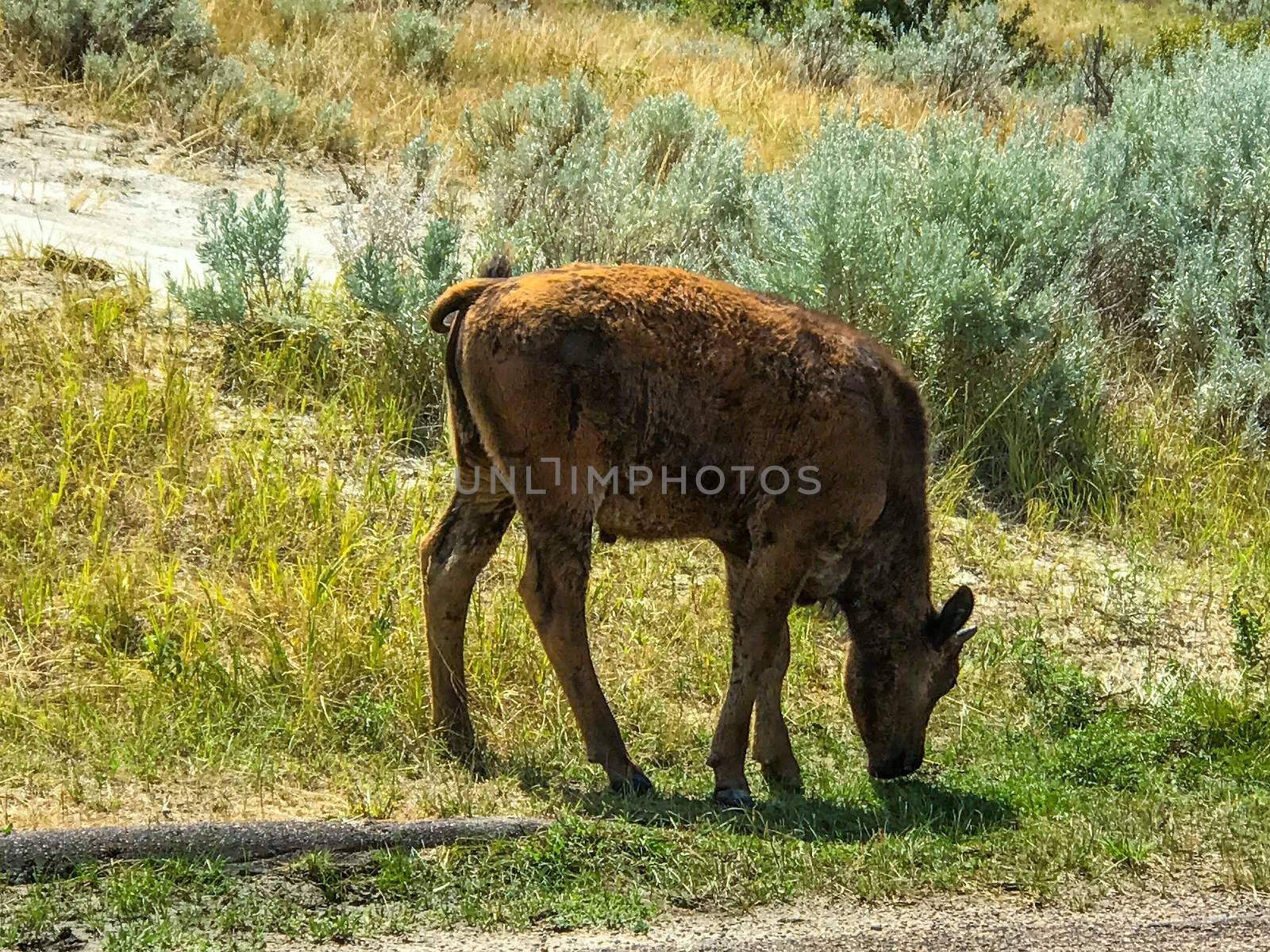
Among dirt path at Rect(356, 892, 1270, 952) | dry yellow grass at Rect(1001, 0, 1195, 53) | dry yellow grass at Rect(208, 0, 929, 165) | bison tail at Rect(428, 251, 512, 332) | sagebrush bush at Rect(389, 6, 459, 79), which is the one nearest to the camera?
dirt path at Rect(356, 892, 1270, 952)

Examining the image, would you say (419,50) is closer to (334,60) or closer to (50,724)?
(334,60)

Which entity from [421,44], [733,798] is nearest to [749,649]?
[733,798]

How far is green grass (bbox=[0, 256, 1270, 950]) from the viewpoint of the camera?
5.64 metres

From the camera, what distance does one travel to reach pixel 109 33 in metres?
13.9

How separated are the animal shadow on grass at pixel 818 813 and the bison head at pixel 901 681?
20cm

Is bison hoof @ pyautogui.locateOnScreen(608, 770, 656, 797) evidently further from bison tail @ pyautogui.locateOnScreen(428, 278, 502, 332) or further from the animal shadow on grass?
bison tail @ pyautogui.locateOnScreen(428, 278, 502, 332)

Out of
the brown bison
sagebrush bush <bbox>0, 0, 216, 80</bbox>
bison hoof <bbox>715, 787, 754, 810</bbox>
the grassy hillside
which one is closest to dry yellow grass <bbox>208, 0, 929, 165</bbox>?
the grassy hillside

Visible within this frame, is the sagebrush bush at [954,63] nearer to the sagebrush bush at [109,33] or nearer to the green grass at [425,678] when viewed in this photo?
the sagebrush bush at [109,33]

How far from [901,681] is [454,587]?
203 cm

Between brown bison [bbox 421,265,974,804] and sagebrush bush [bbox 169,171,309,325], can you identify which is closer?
brown bison [bbox 421,265,974,804]

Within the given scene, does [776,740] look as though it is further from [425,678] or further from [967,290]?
[967,290]

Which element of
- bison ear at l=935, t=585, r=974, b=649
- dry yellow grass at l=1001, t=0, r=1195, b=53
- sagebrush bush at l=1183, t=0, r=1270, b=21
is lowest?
bison ear at l=935, t=585, r=974, b=649

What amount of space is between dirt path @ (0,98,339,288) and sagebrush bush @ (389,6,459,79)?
332 centimetres

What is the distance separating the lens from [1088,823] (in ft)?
21.1
